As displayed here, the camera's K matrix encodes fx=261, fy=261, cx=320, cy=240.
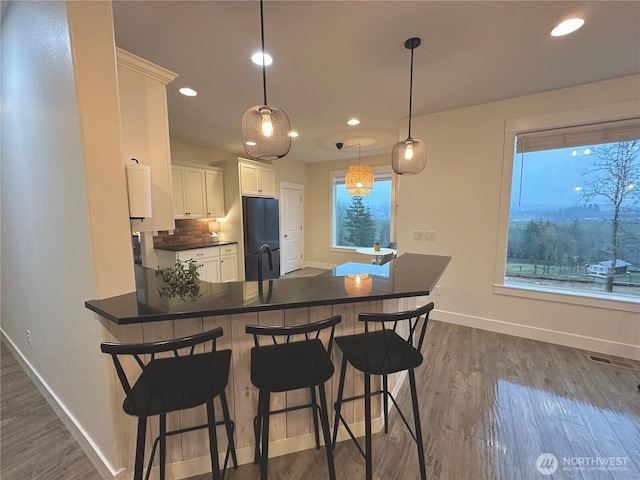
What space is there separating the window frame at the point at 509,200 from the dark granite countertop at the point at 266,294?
1568 mm

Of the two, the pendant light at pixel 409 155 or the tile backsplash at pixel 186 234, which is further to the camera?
the tile backsplash at pixel 186 234

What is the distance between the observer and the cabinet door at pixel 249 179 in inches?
185

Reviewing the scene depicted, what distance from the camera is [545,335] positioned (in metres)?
2.85

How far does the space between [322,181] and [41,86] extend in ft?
17.4

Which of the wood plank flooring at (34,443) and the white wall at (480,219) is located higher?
the white wall at (480,219)

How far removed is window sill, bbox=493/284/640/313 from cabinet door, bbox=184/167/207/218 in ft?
14.7

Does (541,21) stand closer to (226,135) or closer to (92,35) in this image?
(92,35)

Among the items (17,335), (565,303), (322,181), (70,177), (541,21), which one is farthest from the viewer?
(322,181)

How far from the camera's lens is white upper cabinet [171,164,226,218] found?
4.15 m

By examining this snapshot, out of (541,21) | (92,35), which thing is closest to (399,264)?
(541,21)

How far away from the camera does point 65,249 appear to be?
4.75 ft

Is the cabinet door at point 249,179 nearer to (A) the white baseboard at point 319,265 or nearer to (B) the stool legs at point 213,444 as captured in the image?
(A) the white baseboard at point 319,265

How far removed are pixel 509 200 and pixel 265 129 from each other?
2.84 meters

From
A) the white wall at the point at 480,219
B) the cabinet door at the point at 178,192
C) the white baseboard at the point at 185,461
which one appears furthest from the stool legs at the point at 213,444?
the cabinet door at the point at 178,192
